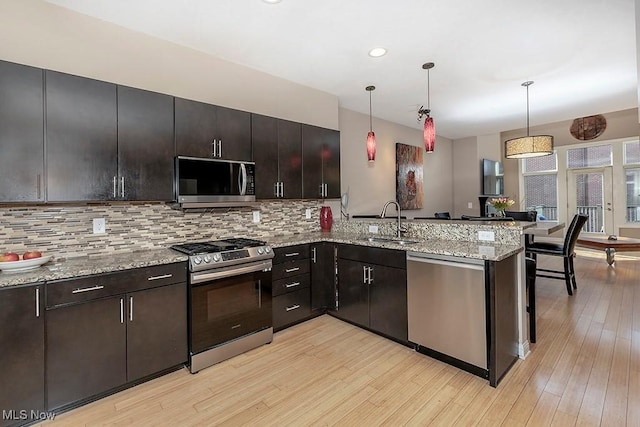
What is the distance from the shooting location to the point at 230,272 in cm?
250

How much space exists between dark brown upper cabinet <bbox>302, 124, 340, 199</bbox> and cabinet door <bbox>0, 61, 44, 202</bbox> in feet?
7.31

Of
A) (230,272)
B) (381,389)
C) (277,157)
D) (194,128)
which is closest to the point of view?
(381,389)

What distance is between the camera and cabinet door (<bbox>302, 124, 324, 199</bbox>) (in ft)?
11.5

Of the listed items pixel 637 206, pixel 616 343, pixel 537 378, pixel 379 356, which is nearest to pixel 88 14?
pixel 379 356

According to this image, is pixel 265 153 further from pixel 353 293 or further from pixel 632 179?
pixel 632 179

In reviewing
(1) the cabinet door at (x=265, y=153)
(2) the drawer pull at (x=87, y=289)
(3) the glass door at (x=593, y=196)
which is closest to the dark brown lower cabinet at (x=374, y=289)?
(1) the cabinet door at (x=265, y=153)

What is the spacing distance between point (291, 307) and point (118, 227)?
67.6 inches

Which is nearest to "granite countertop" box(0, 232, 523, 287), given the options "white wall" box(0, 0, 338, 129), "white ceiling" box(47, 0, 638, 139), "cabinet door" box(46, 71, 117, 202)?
"cabinet door" box(46, 71, 117, 202)

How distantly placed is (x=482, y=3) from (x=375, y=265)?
7.50 ft

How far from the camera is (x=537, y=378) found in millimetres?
2217

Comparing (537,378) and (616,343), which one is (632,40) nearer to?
(616,343)

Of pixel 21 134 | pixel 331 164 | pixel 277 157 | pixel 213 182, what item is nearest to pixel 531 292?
pixel 331 164

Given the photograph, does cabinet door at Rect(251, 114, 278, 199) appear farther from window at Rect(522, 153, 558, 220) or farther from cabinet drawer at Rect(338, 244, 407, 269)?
window at Rect(522, 153, 558, 220)

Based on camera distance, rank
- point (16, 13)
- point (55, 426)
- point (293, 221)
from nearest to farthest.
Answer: point (55, 426), point (16, 13), point (293, 221)
